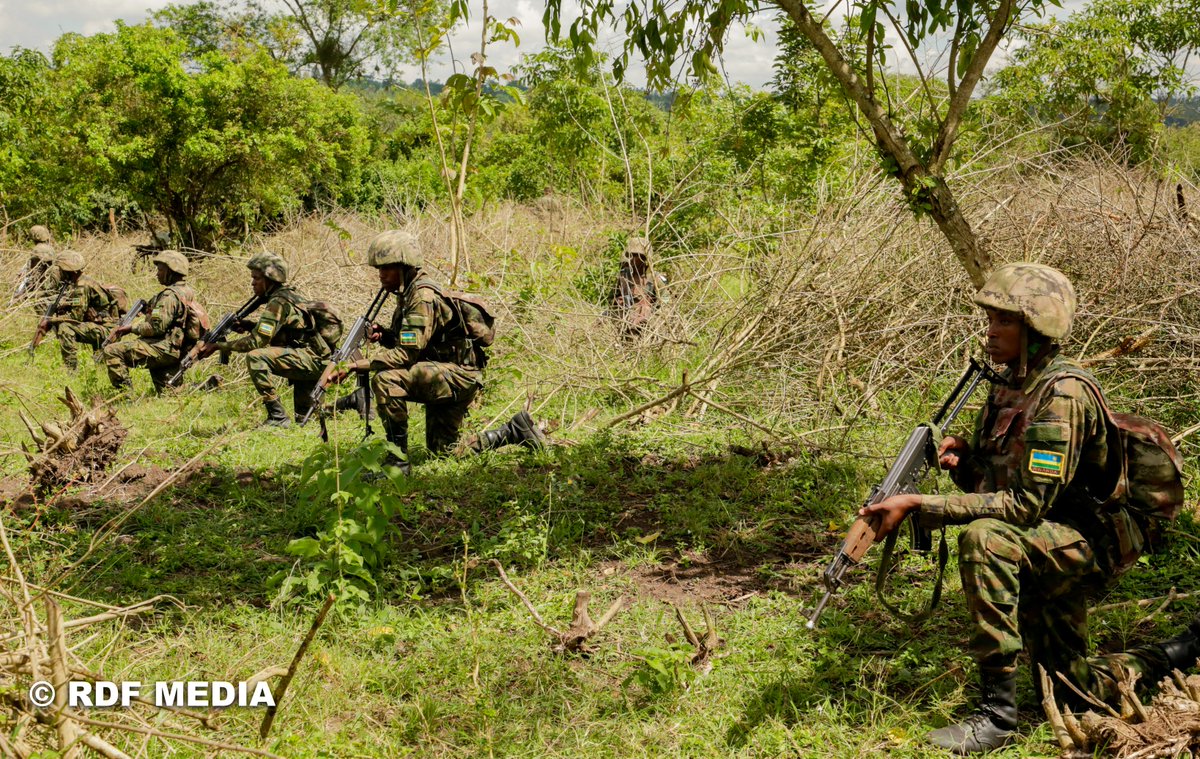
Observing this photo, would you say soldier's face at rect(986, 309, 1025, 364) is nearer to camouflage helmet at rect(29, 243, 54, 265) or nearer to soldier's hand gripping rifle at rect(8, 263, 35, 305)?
soldier's hand gripping rifle at rect(8, 263, 35, 305)

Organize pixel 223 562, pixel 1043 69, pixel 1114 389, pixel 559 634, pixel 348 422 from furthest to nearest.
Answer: pixel 1043 69 < pixel 348 422 < pixel 1114 389 < pixel 223 562 < pixel 559 634

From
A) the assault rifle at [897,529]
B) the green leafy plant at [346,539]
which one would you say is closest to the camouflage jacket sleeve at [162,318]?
the green leafy plant at [346,539]

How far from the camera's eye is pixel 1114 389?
215 inches

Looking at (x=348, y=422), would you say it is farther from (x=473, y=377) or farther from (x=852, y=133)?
(x=852, y=133)

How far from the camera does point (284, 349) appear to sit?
7570 mm

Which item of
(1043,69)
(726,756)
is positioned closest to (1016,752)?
(726,756)

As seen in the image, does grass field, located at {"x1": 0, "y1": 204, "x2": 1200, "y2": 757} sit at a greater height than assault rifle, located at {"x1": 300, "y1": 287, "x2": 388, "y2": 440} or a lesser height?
lesser

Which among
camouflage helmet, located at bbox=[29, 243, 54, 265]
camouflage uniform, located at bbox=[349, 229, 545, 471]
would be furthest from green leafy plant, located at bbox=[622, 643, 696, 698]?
camouflage helmet, located at bbox=[29, 243, 54, 265]

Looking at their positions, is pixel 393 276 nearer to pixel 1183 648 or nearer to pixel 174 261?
pixel 174 261

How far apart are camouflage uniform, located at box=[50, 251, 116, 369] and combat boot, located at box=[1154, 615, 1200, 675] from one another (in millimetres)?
10006

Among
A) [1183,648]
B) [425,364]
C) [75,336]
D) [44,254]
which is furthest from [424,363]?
[44,254]

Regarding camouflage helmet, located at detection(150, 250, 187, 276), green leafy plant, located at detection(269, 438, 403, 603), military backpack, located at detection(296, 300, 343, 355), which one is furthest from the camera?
camouflage helmet, located at detection(150, 250, 187, 276)

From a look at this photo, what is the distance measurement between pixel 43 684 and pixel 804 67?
9.34m

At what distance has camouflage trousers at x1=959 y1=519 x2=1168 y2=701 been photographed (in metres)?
2.99
